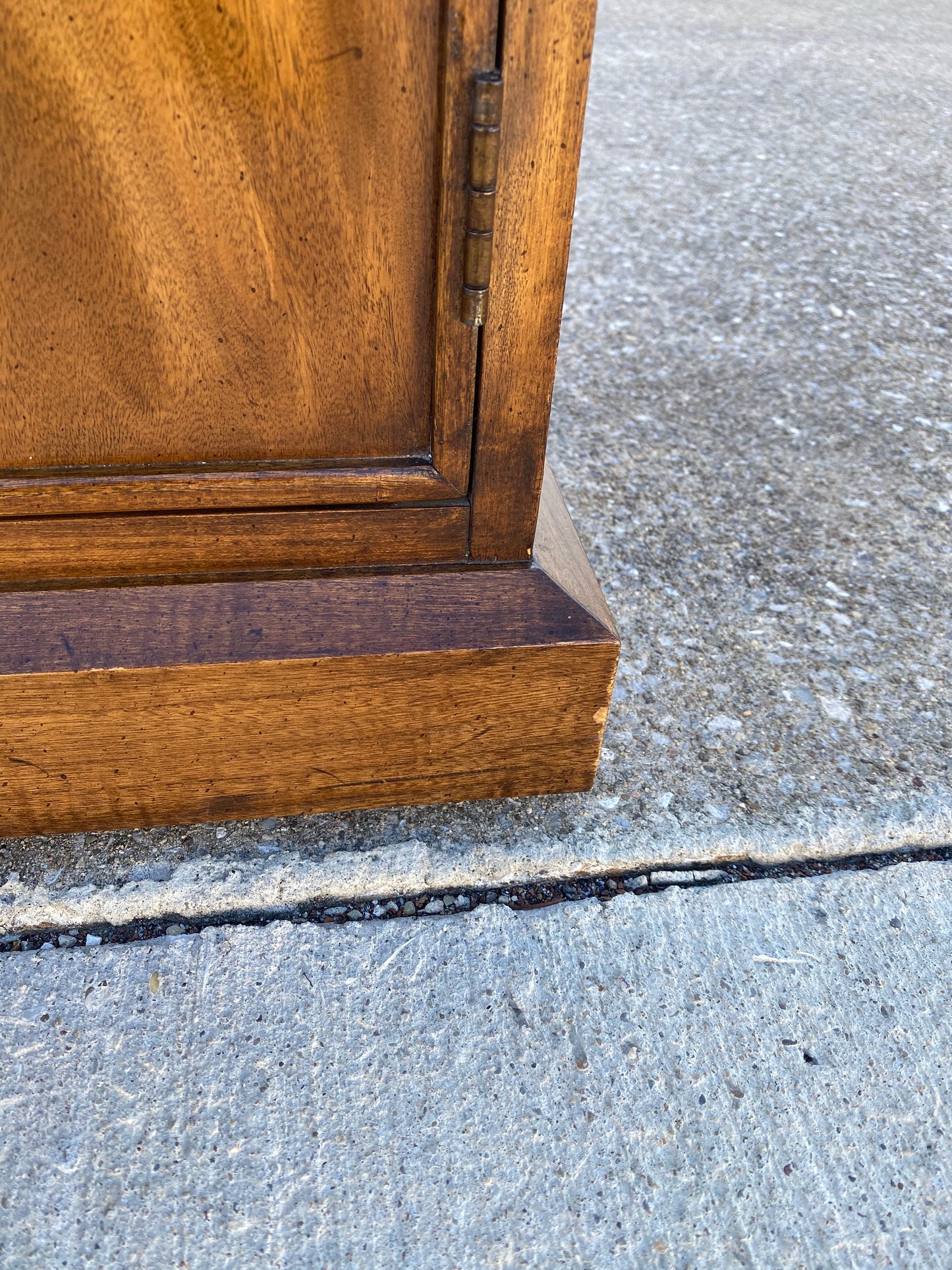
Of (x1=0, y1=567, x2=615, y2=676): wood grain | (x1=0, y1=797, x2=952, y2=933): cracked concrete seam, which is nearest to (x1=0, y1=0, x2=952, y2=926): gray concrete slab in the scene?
(x1=0, y1=797, x2=952, y2=933): cracked concrete seam

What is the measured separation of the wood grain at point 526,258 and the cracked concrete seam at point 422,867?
0.35 metres

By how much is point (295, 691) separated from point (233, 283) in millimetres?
398

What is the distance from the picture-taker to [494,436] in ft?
3.07

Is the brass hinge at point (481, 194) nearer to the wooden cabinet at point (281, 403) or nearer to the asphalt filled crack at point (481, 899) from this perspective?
the wooden cabinet at point (281, 403)

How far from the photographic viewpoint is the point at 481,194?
0.78m

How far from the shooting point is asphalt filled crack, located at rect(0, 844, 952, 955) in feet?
3.38

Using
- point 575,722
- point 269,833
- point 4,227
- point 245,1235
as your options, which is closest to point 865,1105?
point 575,722

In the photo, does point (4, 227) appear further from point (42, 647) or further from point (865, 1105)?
point (865, 1105)

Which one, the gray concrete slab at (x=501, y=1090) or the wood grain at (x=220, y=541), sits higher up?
the wood grain at (x=220, y=541)

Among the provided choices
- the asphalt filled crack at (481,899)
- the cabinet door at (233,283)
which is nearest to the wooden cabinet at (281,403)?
the cabinet door at (233,283)

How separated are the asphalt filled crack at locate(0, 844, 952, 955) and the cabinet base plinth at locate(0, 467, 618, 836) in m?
0.12

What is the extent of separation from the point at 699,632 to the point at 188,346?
0.85 m

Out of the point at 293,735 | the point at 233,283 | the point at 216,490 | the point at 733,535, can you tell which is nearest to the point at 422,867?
the point at 293,735

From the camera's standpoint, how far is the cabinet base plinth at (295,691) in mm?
968
